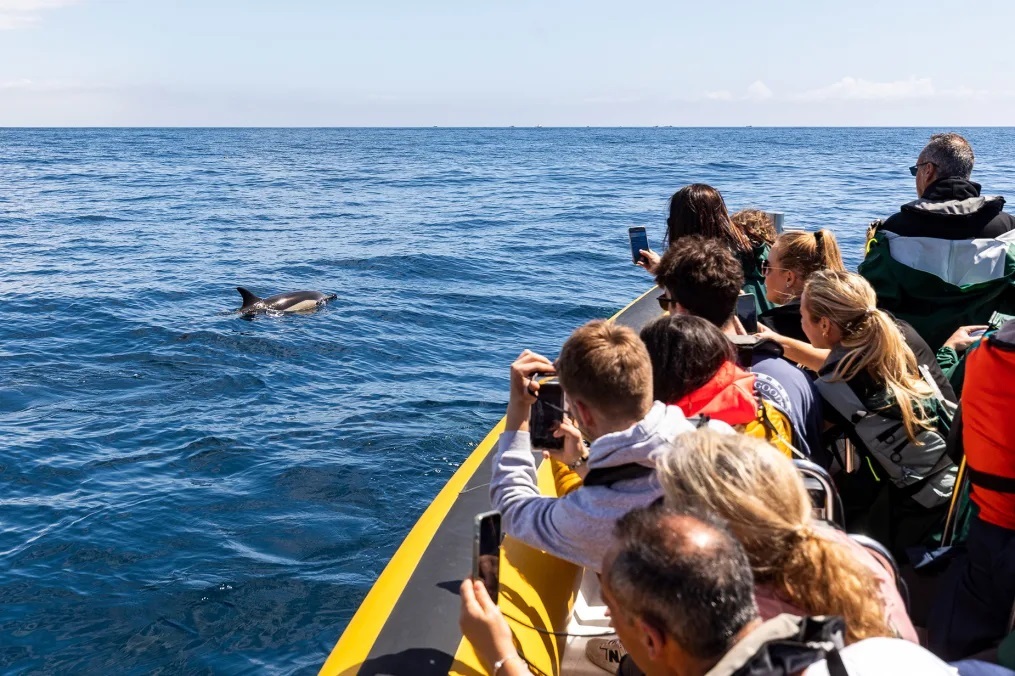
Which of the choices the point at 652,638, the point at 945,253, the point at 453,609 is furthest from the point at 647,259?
the point at 652,638

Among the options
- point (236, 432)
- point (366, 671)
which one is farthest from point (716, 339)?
point (236, 432)

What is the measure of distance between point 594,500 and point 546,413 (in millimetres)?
431

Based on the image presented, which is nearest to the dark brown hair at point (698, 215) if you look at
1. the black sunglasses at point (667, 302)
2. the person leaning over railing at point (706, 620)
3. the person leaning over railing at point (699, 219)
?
the person leaning over railing at point (699, 219)

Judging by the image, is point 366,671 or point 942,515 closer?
point 366,671

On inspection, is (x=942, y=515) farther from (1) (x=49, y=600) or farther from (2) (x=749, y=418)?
(1) (x=49, y=600)

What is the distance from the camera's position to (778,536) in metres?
2.13

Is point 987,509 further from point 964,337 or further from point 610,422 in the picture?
point 964,337

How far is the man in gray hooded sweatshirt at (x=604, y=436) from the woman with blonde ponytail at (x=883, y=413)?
1.11 metres

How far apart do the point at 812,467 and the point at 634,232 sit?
9.09ft

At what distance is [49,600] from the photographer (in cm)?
638

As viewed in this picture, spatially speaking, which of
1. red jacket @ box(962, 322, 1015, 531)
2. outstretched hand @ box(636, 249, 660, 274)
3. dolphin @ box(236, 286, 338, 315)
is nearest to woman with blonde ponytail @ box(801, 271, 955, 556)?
red jacket @ box(962, 322, 1015, 531)

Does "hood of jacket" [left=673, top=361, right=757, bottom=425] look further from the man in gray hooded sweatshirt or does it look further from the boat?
the boat

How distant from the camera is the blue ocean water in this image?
20.7 ft

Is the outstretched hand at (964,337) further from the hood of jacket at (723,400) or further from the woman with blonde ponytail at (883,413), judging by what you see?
the hood of jacket at (723,400)
